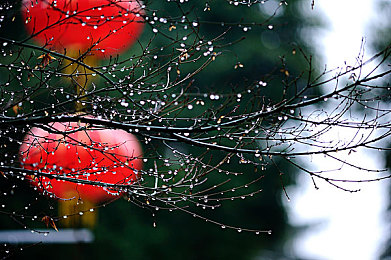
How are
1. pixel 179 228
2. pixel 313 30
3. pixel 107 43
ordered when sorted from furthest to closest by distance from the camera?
pixel 313 30
pixel 179 228
pixel 107 43

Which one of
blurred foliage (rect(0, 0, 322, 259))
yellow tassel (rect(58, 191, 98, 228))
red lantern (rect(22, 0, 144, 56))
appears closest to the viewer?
red lantern (rect(22, 0, 144, 56))

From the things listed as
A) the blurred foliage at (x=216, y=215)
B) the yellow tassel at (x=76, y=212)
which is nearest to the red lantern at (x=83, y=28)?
the yellow tassel at (x=76, y=212)

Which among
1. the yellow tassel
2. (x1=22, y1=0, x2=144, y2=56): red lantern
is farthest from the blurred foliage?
(x1=22, y1=0, x2=144, y2=56): red lantern

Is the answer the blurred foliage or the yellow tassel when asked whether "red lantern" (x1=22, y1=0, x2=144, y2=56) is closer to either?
the yellow tassel

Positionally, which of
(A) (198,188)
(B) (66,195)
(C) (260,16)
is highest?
(C) (260,16)

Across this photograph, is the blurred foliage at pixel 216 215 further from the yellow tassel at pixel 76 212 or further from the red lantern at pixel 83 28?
the red lantern at pixel 83 28

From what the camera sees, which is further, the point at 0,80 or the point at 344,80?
the point at 344,80

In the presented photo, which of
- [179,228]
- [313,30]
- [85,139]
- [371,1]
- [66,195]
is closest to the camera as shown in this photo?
[85,139]

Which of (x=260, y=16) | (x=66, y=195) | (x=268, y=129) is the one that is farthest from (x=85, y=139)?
(x=260, y=16)

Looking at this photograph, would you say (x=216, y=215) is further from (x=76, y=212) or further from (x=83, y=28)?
(x=83, y=28)

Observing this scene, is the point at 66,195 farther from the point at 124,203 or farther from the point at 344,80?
the point at 344,80

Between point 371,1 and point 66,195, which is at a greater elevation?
point 371,1
